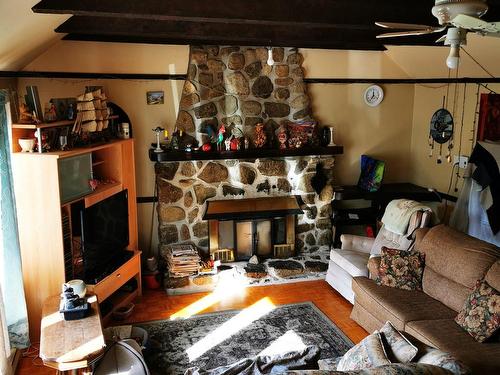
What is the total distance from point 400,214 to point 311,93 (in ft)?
6.49

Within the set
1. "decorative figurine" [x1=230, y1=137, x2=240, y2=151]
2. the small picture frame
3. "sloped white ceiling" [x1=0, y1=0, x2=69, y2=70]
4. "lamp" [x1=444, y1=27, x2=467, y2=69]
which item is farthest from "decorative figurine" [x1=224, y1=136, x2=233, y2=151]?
"lamp" [x1=444, y1=27, x2=467, y2=69]

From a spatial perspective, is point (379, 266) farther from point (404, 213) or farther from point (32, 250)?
point (32, 250)

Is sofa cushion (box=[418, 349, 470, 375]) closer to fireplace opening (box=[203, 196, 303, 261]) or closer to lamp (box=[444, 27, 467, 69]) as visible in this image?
lamp (box=[444, 27, 467, 69])

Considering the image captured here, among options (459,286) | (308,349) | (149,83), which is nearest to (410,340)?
(308,349)

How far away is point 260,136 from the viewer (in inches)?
222

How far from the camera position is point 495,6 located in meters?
3.58

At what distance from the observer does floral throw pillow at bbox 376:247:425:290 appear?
166 inches

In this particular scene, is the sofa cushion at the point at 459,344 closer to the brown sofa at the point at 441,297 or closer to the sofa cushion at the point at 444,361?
the brown sofa at the point at 441,297

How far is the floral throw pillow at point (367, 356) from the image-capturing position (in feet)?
8.41

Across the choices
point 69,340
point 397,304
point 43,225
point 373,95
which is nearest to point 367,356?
point 397,304

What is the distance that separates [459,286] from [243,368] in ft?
6.80

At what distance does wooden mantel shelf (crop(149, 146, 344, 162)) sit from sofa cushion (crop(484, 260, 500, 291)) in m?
2.62

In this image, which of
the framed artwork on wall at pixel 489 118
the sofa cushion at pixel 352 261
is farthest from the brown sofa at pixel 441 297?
the framed artwork on wall at pixel 489 118

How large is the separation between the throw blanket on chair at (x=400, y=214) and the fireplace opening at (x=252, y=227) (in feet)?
4.11
